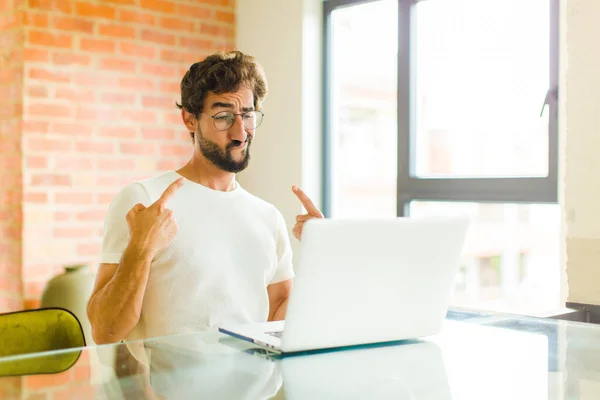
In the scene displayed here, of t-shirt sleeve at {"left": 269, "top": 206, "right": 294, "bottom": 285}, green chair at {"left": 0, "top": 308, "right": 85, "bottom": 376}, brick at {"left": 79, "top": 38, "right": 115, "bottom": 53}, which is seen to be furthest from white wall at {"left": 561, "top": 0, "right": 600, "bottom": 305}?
brick at {"left": 79, "top": 38, "right": 115, "bottom": 53}

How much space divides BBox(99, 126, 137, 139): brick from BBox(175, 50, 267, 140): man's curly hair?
45.6 inches

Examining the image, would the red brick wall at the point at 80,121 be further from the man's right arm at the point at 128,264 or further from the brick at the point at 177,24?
the man's right arm at the point at 128,264

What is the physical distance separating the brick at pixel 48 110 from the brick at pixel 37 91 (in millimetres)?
41

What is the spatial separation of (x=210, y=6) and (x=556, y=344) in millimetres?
2836

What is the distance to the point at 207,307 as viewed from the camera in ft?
6.67

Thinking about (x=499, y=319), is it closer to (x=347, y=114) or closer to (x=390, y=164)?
(x=390, y=164)

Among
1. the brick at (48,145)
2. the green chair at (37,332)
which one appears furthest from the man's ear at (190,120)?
the brick at (48,145)

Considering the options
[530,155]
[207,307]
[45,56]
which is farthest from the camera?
[45,56]

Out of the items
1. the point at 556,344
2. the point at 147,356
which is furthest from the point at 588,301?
the point at 147,356

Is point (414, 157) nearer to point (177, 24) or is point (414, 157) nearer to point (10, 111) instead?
point (177, 24)

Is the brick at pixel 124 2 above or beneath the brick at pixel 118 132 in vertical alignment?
above

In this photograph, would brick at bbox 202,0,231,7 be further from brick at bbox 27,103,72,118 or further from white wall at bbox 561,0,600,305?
white wall at bbox 561,0,600,305

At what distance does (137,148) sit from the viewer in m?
3.49

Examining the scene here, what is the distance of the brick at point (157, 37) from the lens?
3.52 meters
